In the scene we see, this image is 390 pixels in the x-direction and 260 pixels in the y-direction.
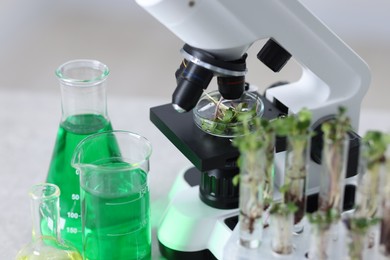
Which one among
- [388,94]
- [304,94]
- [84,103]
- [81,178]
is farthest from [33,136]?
[388,94]

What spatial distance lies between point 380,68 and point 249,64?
364 millimetres

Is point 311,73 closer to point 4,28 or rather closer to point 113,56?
point 113,56

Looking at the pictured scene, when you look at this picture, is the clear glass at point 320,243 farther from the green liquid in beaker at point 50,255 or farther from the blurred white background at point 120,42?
the blurred white background at point 120,42

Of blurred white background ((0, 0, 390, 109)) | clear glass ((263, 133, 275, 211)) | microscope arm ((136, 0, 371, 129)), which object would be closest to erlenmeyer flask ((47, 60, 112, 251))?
microscope arm ((136, 0, 371, 129))

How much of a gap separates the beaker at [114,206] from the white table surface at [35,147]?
0.13 metres

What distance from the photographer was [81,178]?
1.44 metres

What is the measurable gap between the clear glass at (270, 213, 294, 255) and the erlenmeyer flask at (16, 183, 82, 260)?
0.33 m

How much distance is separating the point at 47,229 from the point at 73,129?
0.19m

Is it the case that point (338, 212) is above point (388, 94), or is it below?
above

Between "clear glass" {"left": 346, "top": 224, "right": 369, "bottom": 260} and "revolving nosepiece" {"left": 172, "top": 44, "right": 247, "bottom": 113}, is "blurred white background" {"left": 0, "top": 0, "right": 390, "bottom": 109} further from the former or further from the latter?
Result: "clear glass" {"left": 346, "top": 224, "right": 369, "bottom": 260}

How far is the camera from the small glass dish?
1485 mm

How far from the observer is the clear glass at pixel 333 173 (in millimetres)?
1199

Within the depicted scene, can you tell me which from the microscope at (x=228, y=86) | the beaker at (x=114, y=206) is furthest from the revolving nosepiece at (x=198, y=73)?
the beaker at (x=114, y=206)

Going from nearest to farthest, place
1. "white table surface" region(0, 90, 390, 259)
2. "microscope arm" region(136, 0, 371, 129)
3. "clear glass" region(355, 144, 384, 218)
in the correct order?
"clear glass" region(355, 144, 384, 218) → "microscope arm" region(136, 0, 371, 129) → "white table surface" region(0, 90, 390, 259)
